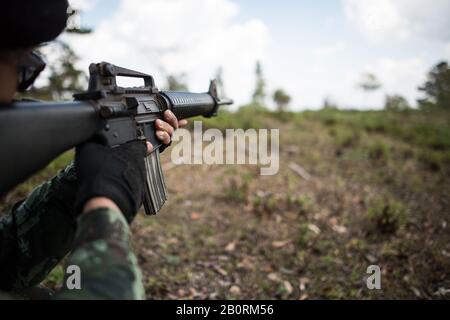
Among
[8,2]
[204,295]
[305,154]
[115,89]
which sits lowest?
Result: [204,295]

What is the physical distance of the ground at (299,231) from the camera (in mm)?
4035

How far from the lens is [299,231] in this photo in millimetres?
5180

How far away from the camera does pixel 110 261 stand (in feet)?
4.05

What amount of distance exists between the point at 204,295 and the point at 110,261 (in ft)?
9.24

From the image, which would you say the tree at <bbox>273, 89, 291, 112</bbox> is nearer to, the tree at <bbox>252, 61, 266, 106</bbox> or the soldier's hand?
the tree at <bbox>252, 61, 266, 106</bbox>

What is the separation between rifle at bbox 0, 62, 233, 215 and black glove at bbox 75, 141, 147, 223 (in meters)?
0.09

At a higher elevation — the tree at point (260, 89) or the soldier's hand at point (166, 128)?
the tree at point (260, 89)

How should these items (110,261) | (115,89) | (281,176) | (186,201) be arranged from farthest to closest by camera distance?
(281,176)
(186,201)
(115,89)
(110,261)

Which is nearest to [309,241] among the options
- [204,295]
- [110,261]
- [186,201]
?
[204,295]

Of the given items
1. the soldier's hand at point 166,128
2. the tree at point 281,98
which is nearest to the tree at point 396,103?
the tree at point 281,98

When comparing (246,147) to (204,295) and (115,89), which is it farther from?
(115,89)

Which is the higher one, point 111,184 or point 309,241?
point 111,184

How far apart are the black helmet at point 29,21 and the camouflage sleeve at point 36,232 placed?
2.96ft

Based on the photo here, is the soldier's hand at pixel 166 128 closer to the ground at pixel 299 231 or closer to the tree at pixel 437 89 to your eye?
the ground at pixel 299 231
